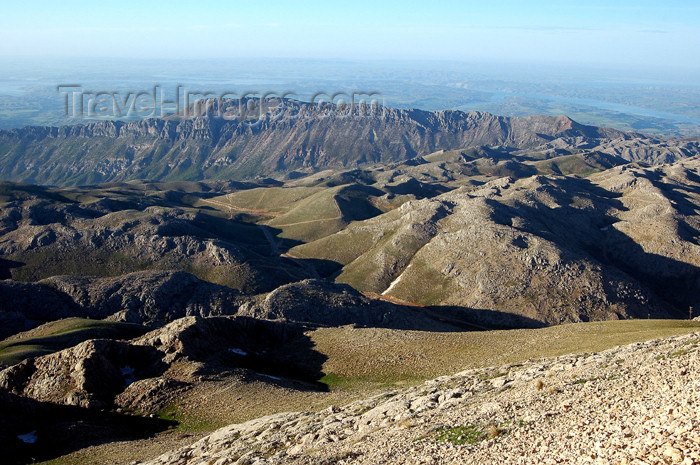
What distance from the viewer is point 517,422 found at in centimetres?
2336

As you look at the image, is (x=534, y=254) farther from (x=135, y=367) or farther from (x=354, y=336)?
(x=135, y=367)

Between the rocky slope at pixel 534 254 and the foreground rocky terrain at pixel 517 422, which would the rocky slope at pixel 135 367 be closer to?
the foreground rocky terrain at pixel 517 422

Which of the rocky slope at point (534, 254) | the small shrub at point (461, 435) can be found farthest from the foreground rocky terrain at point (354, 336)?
the rocky slope at point (534, 254)

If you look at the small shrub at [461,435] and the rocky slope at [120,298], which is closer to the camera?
the small shrub at [461,435]

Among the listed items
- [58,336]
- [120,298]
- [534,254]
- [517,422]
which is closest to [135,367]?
[58,336]

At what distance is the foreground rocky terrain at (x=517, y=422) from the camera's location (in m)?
18.6

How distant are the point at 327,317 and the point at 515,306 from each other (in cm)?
5058

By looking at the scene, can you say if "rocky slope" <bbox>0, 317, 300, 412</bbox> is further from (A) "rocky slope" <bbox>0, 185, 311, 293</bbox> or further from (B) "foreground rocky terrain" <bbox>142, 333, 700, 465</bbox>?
(A) "rocky slope" <bbox>0, 185, 311, 293</bbox>

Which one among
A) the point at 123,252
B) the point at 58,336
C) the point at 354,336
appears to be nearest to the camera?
the point at 354,336

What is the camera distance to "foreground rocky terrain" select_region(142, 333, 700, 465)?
732 inches

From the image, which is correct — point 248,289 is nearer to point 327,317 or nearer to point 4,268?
point 327,317

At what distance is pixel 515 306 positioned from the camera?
106688 millimetres

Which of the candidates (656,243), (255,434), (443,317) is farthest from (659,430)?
(656,243)

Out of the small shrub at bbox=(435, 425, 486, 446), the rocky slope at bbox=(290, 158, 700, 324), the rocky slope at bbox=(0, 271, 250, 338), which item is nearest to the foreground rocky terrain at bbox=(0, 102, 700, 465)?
the small shrub at bbox=(435, 425, 486, 446)
